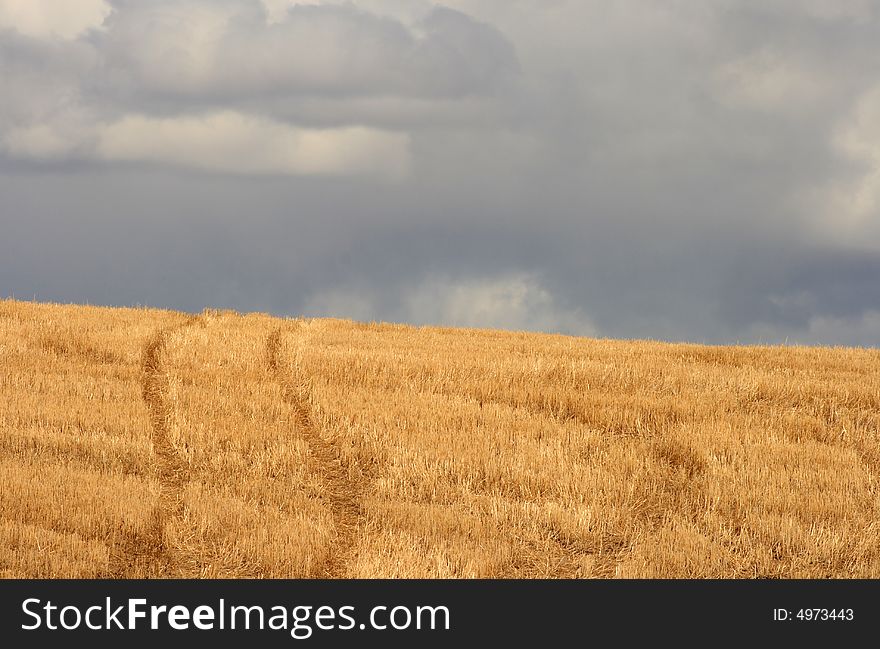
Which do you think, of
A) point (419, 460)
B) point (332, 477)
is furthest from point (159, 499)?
point (419, 460)

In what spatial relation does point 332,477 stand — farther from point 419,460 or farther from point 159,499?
point 159,499

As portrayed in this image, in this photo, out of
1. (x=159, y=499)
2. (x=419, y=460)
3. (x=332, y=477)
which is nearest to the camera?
(x=159, y=499)

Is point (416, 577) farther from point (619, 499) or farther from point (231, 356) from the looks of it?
point (231, 356)

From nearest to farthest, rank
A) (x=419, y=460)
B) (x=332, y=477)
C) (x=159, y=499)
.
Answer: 1. (x=159, y=499)
2. (x=332, y=477)
3. (x=419, y=460)

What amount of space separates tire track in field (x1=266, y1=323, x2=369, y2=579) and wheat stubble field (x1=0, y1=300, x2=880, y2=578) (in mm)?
52

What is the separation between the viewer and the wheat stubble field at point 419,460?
11375 millimetres

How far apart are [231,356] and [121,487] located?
8.60m

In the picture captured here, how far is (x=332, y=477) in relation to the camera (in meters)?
14.5

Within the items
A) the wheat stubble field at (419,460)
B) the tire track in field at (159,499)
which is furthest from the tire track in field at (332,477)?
the tire track in field at (159,499)

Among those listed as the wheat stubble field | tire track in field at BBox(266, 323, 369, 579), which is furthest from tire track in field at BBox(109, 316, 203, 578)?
tire track in field at BBox(266, 323, 369, 579)

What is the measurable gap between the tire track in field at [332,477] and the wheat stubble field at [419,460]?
0.17 feet

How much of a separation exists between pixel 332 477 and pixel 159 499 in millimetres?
2772

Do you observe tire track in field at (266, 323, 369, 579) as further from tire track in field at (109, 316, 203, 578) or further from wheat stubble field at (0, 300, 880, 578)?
tire track in field at (109, 316, 203, 578)

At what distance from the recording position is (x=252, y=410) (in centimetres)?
1759
